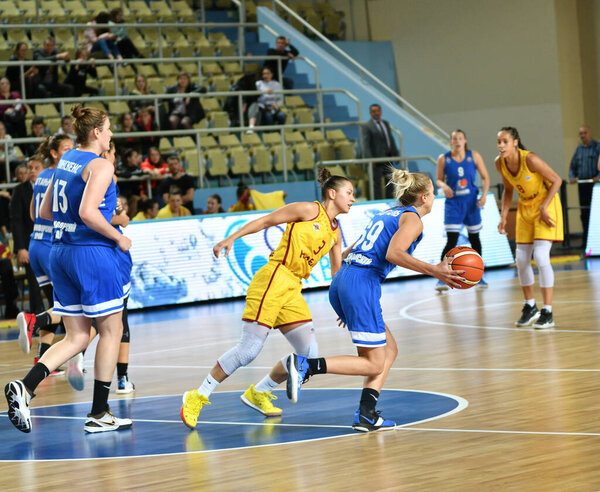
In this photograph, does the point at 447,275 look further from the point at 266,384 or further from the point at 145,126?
the point at 145,126

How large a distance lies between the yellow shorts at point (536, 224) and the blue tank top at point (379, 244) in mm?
4338

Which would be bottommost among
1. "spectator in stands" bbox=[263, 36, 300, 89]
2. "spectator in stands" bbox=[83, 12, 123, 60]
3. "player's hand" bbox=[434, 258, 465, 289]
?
"player's hand" bbox=[434, 258, 465, 289]

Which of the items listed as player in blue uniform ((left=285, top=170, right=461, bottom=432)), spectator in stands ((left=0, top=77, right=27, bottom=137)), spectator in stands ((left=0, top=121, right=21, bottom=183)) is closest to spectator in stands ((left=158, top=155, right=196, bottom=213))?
spectator in stands ((left=0, top=121, right=21, bottom=183))

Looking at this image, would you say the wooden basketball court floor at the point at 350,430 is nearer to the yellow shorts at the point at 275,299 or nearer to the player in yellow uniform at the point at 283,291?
the player in yellow uniform at the point at 283,291

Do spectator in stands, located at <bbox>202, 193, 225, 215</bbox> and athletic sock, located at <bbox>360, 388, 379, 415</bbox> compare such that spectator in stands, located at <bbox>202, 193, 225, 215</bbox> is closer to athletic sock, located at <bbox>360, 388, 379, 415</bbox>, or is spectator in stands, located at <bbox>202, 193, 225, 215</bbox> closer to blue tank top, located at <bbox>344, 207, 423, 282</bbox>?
blue tank top, located at <bbox>344, 207, 423, 282</bbox>

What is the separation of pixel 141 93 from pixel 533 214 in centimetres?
988

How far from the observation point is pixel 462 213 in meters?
14.8

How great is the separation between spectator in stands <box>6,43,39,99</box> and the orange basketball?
12.8 meters

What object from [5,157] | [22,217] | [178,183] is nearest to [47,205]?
[22,217]

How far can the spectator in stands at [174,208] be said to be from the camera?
15.4 m

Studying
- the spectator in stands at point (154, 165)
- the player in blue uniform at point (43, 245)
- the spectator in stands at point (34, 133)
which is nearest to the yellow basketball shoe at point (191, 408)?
the player in blue uniform at point (43, 245)

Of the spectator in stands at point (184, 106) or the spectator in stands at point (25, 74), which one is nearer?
the spectator in stands at point (25, 74)

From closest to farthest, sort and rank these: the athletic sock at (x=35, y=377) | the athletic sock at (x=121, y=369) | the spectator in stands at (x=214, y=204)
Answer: the athletic sock at (x=35, y=377)
the athletic sock at (x=121, y=369)
the spectator in stands at (x=214, y=204)

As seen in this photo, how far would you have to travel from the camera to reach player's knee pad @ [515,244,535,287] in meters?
10.3
